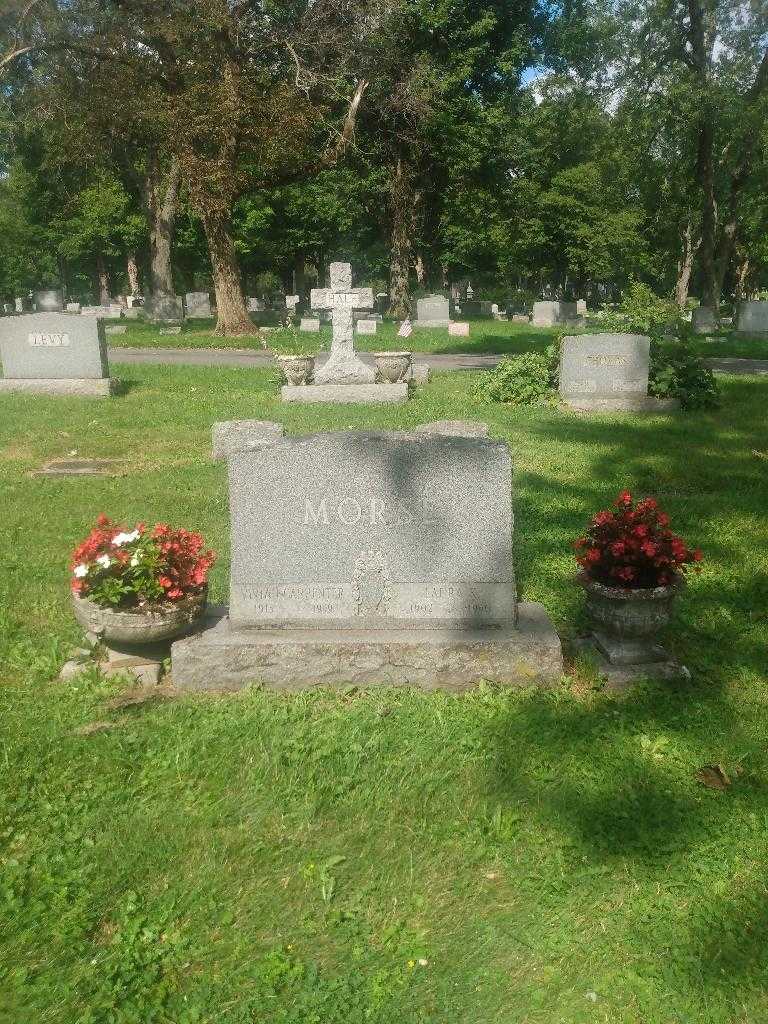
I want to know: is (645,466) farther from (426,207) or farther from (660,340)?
(426,207)

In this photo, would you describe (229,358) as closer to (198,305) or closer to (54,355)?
(54,355)

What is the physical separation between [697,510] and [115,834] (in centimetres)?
579

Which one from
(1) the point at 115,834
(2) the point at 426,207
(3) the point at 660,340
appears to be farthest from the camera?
(2) the point at 426,207

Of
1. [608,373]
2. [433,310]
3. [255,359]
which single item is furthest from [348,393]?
[433,310]

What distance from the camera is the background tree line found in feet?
73.1

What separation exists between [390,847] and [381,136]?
34855 millimetres

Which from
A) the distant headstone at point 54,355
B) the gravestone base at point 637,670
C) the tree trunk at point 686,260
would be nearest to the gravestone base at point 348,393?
the distant headstone at point 54,355

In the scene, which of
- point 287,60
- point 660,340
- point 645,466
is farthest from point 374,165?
point 645,466

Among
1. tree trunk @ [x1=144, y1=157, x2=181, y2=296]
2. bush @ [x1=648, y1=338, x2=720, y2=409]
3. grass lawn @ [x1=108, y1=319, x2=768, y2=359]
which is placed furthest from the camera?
tree trunk @ [x1=144, y1=157, x2=181, y2=296]

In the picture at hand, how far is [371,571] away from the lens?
4309mm

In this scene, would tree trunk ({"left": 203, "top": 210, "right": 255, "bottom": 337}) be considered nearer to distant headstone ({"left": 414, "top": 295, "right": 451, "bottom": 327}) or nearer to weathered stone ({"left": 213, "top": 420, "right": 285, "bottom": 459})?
distant headstone ({"left": 414, "top": 295, "right": 451, "bottom": 327})

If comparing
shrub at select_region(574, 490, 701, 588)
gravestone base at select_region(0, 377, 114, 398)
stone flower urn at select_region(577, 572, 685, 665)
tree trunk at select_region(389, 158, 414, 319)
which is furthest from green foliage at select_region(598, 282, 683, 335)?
tree trunk at select_region(389, 158, 414, 319)

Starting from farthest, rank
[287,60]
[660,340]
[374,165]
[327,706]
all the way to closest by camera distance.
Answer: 1. [374,165]
2. [287,60]
3. [660,340]
4. [327,706]

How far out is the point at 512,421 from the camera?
11477 mm
